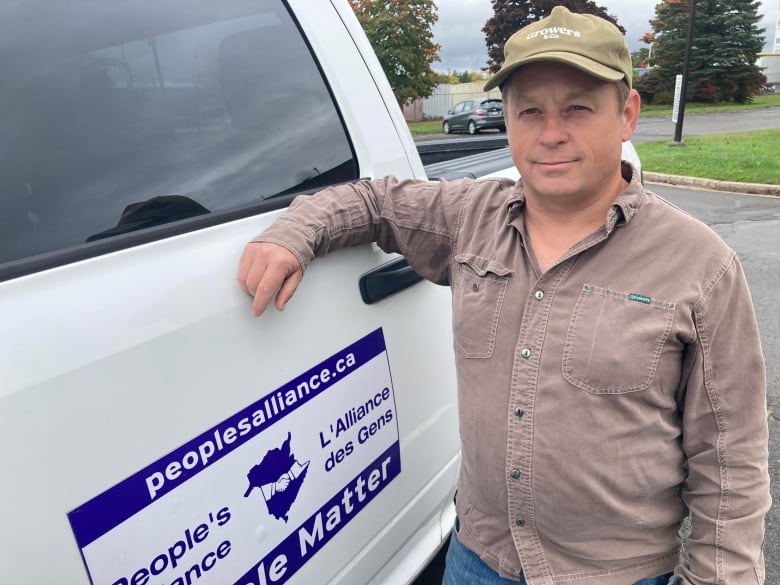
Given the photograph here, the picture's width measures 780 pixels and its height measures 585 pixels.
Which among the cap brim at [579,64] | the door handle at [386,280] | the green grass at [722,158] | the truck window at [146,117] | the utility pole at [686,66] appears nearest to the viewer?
the truck window at [146,117]

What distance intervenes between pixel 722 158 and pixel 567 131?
12120 mm

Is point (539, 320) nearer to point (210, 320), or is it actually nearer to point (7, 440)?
point (210, 320)

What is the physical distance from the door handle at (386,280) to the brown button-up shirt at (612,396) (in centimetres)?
13

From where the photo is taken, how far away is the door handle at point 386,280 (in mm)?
1461

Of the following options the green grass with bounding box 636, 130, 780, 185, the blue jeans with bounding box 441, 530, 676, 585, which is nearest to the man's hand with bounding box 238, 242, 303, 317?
the blue jeans with bounding box 441, 530, 676, 585

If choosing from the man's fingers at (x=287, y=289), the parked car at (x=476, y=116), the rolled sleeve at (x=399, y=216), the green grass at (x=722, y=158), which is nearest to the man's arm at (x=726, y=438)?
the rolled sleeve at (x=399, y=216)

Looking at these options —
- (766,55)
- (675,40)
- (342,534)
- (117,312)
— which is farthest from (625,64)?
(766,55)

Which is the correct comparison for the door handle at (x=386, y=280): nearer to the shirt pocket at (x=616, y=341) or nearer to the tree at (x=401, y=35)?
the shirt pocket at (x=616, y=341)

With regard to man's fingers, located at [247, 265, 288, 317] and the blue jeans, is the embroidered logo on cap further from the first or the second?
the blue jeans

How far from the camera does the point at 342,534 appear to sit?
→ 55.5 inches

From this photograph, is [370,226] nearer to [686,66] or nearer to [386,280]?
[386,280]

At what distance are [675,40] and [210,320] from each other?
39228 mm

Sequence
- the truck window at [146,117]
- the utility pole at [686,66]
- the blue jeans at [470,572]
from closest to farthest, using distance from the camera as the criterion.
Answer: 1. the truck window at [146,117]
2. the blue jeans at [470,572]
3. the utility pole at [686,66]

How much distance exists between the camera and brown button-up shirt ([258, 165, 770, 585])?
1178mm
